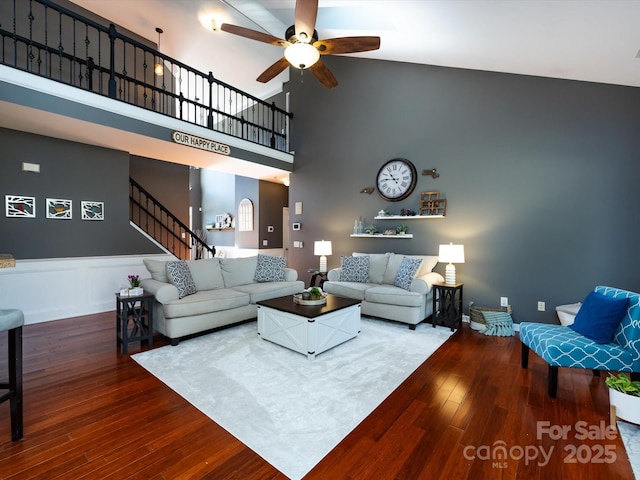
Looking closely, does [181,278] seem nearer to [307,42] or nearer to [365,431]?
[365,431]


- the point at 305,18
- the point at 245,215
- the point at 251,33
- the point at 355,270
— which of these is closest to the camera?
the point at 305,18

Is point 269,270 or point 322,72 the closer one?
point 322,72

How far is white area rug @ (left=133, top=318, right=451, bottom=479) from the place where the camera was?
1822 millimetres

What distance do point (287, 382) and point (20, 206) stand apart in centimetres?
451

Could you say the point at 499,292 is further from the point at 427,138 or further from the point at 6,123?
the point at 6,123

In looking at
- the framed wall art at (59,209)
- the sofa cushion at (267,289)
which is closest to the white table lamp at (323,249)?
the sofa cushion at (267,289)

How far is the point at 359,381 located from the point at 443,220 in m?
3.11

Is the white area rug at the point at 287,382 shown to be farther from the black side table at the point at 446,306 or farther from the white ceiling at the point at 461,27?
the white ceiling at the point at 461,27

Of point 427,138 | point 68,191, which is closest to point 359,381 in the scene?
point 427,138

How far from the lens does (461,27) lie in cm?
316

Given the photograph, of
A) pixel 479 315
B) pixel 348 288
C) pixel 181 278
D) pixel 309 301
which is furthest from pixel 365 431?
pixel 479 315

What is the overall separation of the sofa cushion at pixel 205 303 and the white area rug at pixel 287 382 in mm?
339

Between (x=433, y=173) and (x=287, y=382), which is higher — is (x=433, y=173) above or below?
above

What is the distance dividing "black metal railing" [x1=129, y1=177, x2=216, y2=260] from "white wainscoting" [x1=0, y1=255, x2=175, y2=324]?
1211 millimetres
